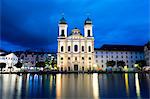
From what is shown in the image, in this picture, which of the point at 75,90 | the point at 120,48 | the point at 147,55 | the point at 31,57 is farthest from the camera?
the point at 31,57

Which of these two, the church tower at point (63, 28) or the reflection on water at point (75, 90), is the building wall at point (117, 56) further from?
the reflection on water at point (75, 90)

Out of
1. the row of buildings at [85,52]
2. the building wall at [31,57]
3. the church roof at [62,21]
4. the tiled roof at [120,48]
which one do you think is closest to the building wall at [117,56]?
the row of buildings at [85,52]

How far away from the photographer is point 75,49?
7831cm

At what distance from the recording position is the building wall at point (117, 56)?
81.3 meters

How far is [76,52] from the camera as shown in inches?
3046

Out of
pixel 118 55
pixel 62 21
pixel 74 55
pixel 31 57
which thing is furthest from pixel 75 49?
pixel 31 57

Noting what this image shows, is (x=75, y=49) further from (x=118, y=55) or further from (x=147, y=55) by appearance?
(x=147, y=55)

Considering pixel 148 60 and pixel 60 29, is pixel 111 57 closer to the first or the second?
pixel 148 60

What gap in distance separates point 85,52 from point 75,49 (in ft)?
12.2

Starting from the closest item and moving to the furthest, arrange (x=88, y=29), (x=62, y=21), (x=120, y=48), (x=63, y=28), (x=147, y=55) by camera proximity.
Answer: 1. (x=147, y=55)
2. (x=63, y=28)
3. (x=88, y=29)
4. (x=62, y=21)
5. (x=120, y=48)

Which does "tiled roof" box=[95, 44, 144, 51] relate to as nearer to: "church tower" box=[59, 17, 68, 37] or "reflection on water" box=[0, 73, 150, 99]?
"church tower" box=[59, 17, 68, 37]

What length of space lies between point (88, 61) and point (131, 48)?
66.0ft

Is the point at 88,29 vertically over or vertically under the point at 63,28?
under

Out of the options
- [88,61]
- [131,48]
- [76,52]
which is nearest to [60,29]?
[76,52]
